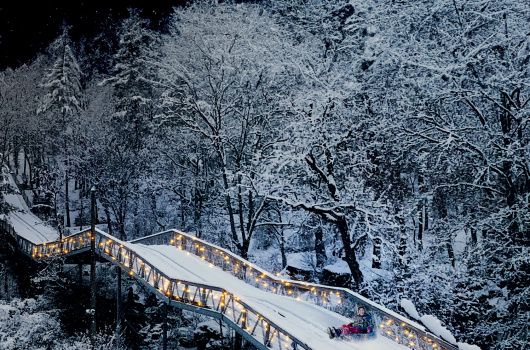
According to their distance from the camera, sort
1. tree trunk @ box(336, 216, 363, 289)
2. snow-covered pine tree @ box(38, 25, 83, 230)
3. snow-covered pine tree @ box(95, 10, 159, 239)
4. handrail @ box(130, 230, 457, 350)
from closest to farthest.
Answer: handrail @ box(130, 230, 457, 350)
tree trunk @ box(336, 216, 363, 289)
snow-covered pine tree @ box(95, 10, 159, 239)
snow-covered pine tree @ box(38, 25, 83, 230)

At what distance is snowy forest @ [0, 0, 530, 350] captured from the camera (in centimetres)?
1593

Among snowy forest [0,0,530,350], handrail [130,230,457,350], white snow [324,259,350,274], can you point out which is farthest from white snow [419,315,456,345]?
white snow [324,259,350,274]

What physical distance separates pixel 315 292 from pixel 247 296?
9.12ft

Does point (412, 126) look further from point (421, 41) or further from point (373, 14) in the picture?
point (373, 14)

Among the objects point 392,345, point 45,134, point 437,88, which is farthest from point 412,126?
point 45,134

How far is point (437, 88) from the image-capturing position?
16625mm

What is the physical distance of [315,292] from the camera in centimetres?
1803

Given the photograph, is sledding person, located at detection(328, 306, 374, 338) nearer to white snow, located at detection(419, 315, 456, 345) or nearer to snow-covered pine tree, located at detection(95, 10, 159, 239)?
white snow, located at detection(419, 315, 456, 345)

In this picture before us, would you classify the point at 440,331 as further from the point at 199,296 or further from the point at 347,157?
the point at 347,157

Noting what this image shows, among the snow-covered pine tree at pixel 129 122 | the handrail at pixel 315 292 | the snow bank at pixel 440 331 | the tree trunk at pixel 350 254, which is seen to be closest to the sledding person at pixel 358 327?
the handrail at pixel 315 292

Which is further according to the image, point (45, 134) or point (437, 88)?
point (45, 134)

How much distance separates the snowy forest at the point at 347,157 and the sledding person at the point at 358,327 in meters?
4.33

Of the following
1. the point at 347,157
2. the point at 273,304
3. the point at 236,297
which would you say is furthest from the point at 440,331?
the point at 347,157

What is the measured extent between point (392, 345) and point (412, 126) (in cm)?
936
